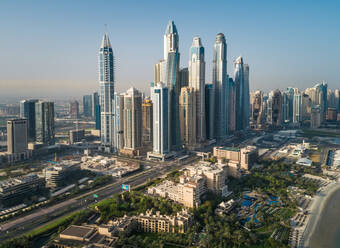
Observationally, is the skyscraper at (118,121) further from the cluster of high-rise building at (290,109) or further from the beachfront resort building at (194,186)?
the cluster of high-rise building at (290,109)

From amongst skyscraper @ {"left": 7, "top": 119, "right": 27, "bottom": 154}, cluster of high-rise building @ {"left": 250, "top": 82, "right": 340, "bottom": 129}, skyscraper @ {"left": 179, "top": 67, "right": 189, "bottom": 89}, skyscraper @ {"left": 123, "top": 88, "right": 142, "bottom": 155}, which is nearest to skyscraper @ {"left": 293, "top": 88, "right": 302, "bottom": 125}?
cluster of high-rise building @ {"left": 250, "top": 82, "right": 340, "bottom": 129}

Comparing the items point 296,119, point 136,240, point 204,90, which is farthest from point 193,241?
point 296,119

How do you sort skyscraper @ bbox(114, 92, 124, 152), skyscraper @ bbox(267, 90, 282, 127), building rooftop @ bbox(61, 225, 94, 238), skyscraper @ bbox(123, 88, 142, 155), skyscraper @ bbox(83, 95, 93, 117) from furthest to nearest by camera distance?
1. skyscraper @ bbox(83, 95, 93, 117)
2. skyscraper @ bbox(267, 90, 282, 127)
3. skyscraper @ bbox(114, 92, 124, 152)
4. skyscraper @ bbox(123, 88, 142, 155)
5. building rooftop @ bbox(61, 225, 94, 238)

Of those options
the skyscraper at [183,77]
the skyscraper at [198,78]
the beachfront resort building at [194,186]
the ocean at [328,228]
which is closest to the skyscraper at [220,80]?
the skyscraper at [198,78]

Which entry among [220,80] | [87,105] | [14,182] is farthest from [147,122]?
[87,105]

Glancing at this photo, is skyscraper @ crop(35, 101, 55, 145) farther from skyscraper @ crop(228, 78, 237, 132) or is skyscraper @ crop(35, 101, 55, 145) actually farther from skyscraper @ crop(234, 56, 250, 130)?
skyscraper @ crop(234, 56, 250, 130)
